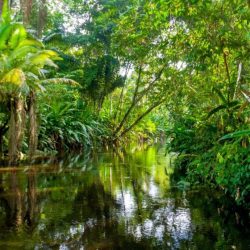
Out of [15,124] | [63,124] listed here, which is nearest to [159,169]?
[15,124]

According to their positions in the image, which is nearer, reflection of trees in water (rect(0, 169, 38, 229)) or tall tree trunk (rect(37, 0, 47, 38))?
reflection of trees in water (rect(0, 169, 38, 229))

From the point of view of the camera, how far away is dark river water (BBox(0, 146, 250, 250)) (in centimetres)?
434

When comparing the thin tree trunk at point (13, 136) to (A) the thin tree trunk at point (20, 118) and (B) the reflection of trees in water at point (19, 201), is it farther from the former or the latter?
(B) the reflection of trees in water at point (19, 201)

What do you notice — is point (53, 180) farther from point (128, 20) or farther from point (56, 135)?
point (56, 135)

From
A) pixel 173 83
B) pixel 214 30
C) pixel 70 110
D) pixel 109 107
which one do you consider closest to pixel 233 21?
pixel 214 30

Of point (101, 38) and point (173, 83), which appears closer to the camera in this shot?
point (173, 83)

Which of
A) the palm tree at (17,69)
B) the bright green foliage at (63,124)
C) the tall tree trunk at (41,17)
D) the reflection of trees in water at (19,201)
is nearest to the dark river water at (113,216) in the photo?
the reflection of trees in water at (19,201)

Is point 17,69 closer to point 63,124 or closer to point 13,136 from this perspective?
point 13,136

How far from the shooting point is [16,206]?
20.0 ft

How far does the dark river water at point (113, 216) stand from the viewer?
4.34m

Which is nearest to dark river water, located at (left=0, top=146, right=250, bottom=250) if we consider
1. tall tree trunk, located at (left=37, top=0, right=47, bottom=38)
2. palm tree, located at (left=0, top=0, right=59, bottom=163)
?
palm tree, located at (left=0, top=0, right=59, bottom=163)

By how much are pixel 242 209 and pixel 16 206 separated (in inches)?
137

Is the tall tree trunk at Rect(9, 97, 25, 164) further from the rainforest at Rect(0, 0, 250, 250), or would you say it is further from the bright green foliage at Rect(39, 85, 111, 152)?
the bright green foliage at Rect(39, 85, 111, 152)

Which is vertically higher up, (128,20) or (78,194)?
(128,20)
